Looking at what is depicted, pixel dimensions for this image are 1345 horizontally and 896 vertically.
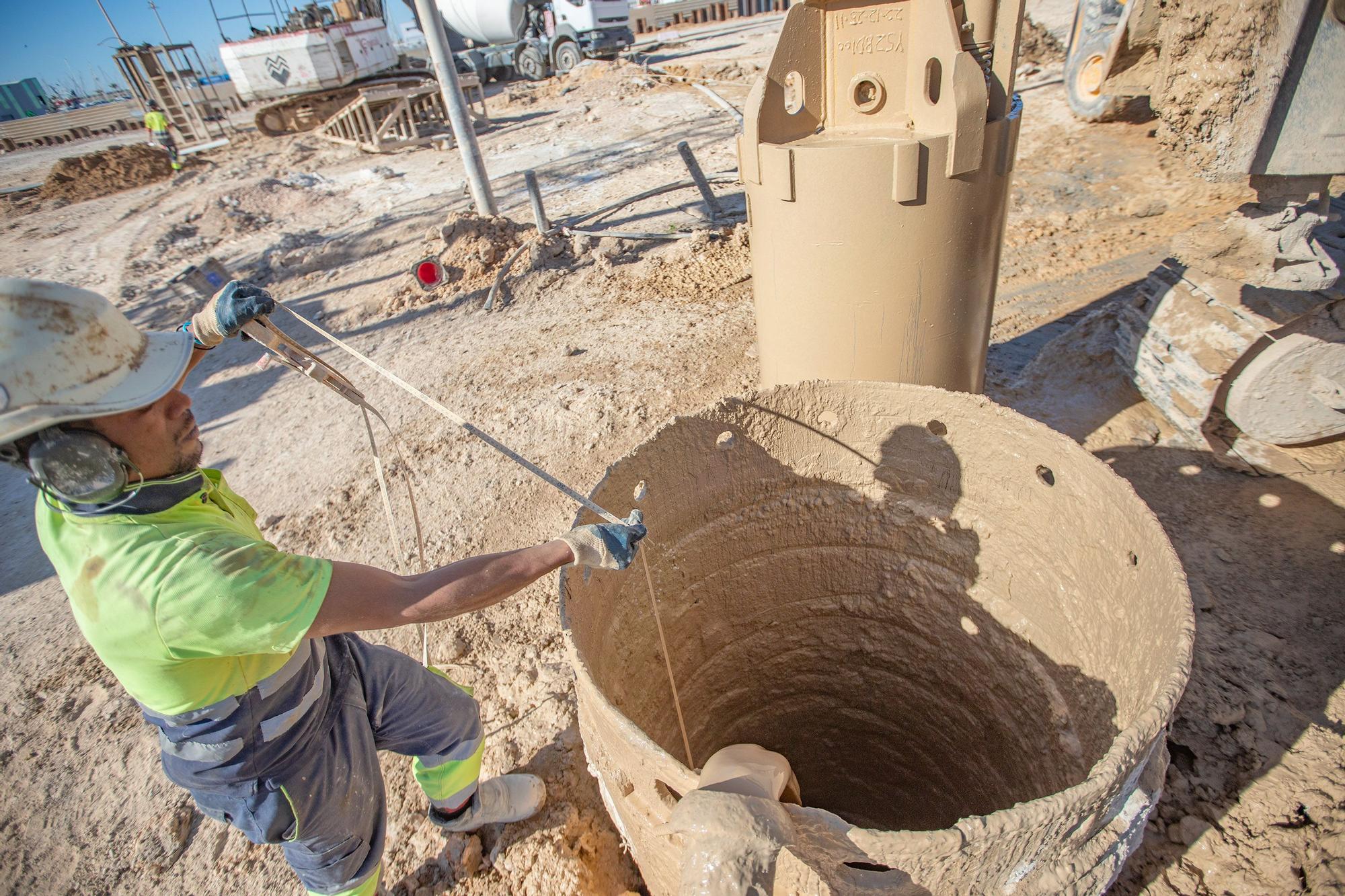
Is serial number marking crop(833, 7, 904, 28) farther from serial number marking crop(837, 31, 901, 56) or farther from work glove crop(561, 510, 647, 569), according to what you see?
work glove crop(561, 510, 647, 569)

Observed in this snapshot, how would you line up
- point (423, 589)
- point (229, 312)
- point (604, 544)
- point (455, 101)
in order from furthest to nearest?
point (455, 101), point (229, 312), point (604, 544), point (423, 589)

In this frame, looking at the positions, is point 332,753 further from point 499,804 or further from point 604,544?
point 604,544

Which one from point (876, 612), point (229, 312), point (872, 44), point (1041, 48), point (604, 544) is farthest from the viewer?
point (1041, 48)

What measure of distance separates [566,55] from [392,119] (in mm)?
6503

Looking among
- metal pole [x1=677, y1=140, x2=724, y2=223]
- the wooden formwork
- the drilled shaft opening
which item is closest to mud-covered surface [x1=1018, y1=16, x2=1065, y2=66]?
metal pole [x1=677, y1=140, x2=724, y2=223]

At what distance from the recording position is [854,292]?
2.37 metres

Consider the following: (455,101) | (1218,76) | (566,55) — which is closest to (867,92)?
(1218,76)

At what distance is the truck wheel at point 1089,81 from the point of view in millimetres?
6828

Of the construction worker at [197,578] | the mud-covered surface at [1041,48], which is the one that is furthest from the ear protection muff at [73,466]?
the mud-covered surface at [1041,48]

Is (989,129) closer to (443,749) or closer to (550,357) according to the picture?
(443,749)

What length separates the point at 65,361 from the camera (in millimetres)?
1220

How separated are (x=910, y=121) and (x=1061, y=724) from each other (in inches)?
78.0

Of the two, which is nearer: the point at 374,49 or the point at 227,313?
the point at 227,313

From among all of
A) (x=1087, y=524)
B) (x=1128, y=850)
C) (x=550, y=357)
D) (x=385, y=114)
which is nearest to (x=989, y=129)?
(x=1087, y=524)
